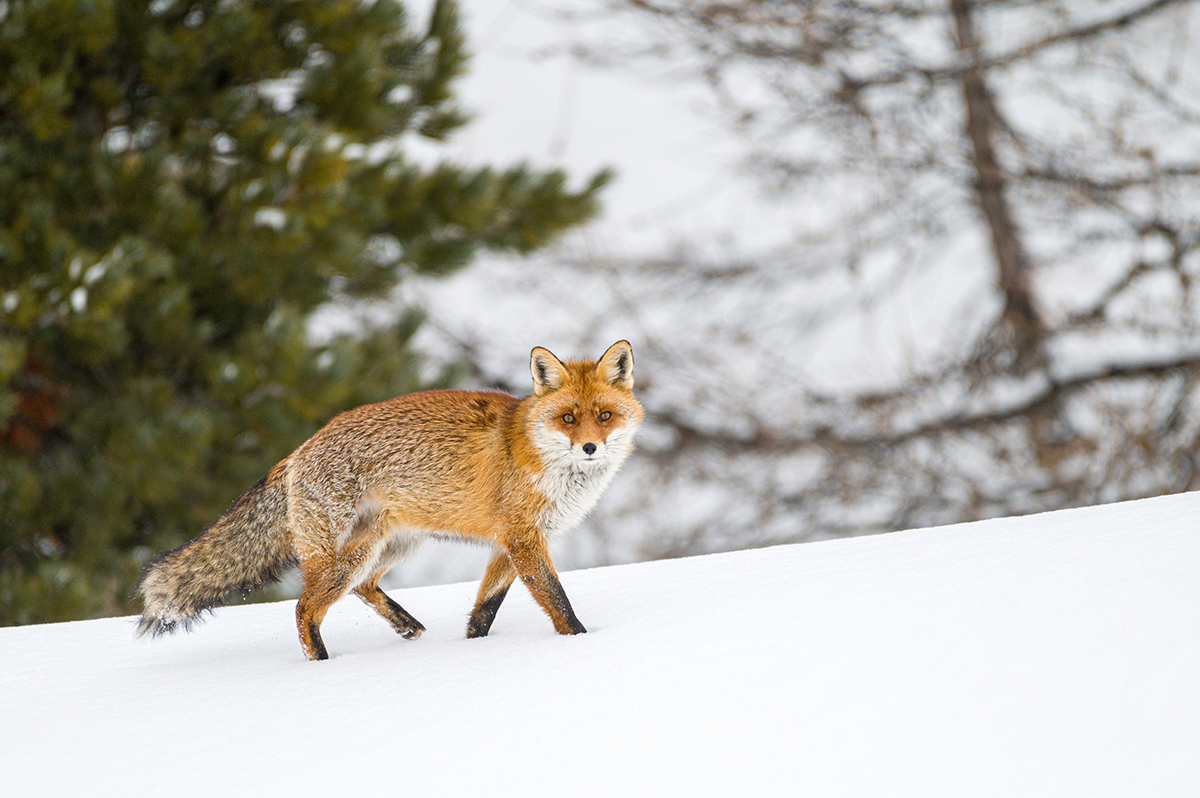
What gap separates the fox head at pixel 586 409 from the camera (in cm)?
271

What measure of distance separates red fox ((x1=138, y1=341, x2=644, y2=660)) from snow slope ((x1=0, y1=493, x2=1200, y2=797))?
0.80 feet

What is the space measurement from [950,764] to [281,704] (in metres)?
1.60

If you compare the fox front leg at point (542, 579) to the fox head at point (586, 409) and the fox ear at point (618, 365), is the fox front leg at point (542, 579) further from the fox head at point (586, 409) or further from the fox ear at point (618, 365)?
the fox ear at point (618, 365)

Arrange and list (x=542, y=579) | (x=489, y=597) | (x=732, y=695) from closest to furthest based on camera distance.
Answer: (x=732, y=695)
(x=542, y=579)
(x=489, y=597)

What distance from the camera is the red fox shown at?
9.18ft

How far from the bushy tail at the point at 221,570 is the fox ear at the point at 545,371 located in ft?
2.83

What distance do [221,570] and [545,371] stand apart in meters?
1.19

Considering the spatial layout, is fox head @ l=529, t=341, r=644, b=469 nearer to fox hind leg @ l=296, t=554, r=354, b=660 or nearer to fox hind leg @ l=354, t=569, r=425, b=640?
fox hind leg @ l=296, t=554, r=354, b=660

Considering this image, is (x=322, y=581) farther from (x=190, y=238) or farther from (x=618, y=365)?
(x=190, y=238)

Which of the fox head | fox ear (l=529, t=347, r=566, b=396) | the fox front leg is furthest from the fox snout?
the fox front leg

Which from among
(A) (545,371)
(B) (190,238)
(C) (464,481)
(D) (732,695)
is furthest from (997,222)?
(D) (732,695)

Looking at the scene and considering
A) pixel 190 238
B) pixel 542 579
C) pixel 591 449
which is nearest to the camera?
pixel 591 449

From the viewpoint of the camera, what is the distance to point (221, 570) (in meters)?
3.08

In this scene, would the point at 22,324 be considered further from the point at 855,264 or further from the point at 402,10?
the point at 855,264
